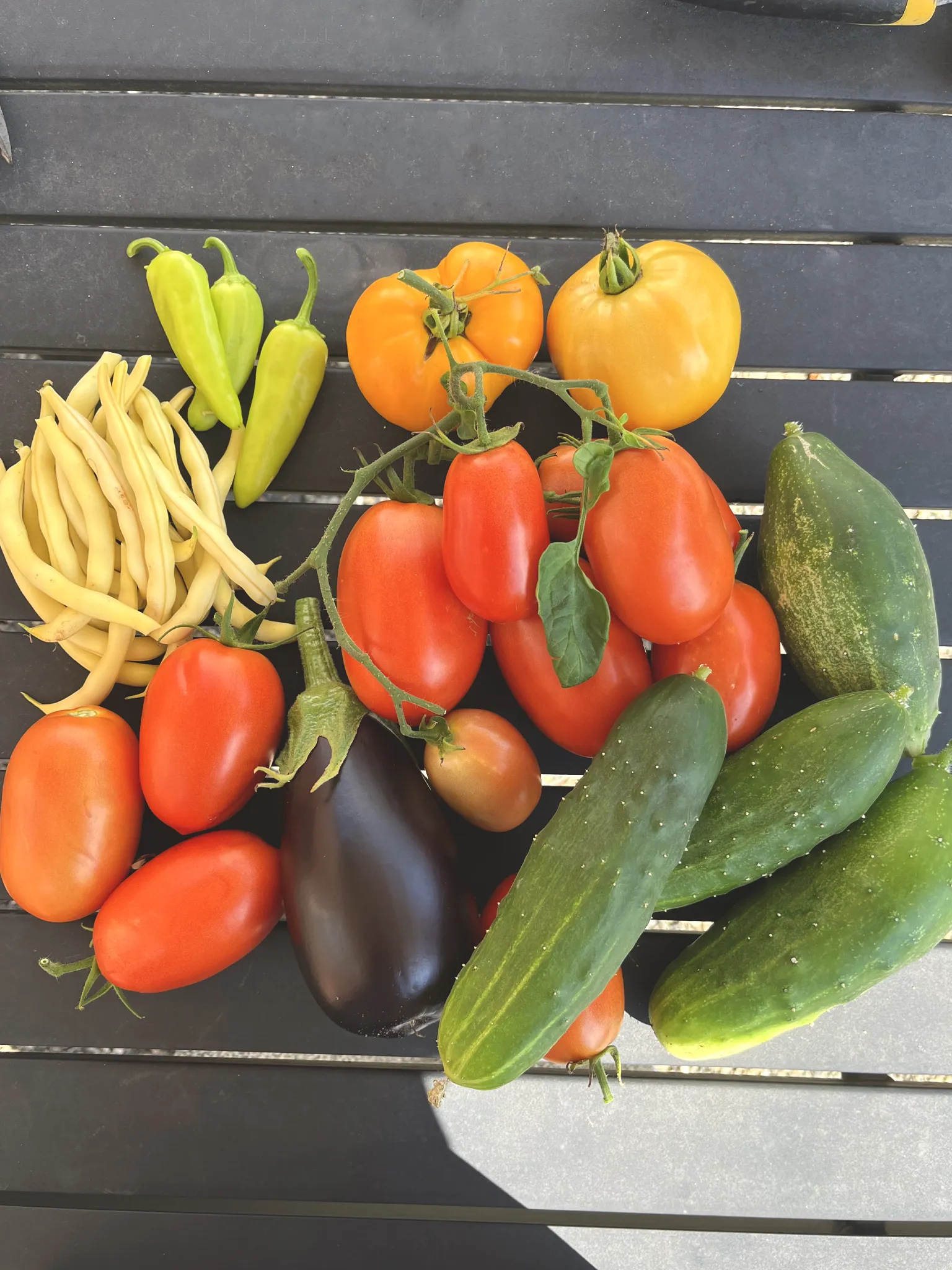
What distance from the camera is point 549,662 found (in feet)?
2.60

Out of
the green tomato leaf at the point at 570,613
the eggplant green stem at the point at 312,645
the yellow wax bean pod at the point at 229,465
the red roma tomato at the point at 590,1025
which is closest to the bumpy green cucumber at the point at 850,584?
the green tomato leaf at the point at 570,613

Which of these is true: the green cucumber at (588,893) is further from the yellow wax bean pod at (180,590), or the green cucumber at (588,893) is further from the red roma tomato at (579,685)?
the yellow wax bean pod at (180,590)

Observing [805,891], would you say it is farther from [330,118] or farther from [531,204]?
[330,118]

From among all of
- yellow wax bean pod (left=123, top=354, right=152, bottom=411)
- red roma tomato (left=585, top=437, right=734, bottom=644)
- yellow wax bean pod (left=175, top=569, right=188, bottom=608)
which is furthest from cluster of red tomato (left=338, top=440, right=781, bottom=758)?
yellow wax bean pod (left=123, top=354, right=152, bottom=411)

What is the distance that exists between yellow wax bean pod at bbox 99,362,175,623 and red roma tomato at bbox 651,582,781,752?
0.54m

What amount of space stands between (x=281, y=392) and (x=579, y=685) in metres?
0.48

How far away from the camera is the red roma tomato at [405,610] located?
772 mm

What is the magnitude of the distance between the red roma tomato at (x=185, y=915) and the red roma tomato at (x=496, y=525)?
1.28ft

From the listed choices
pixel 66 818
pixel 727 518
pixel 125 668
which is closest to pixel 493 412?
pixel 727 518

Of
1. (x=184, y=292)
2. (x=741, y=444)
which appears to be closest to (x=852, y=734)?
(x=741, y=444)

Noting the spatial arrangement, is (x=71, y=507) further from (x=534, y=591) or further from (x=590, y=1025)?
(x=590, y=1025)

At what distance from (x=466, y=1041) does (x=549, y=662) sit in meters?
0.35

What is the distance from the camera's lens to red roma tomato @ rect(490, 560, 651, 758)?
2.62 feet

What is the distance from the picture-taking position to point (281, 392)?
0.94 m
